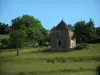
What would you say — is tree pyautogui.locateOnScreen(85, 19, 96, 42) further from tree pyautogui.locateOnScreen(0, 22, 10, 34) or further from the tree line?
tree pyautogui.locateOnScreen(0, 22, 10, 34)

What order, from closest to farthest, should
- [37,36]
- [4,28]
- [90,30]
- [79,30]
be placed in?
[90,30] < [79,30] < [37,36] < [4,28]

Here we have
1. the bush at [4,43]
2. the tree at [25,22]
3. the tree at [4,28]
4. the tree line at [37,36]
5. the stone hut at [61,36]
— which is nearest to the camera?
the tree line at [37,36]

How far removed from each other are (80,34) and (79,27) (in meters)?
1.33

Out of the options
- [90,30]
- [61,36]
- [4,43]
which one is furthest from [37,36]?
[90,30]

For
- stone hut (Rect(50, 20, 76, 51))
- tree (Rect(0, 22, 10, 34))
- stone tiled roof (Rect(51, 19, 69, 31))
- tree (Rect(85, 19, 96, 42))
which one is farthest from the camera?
tree (Rect(0, 22, 10, 34))

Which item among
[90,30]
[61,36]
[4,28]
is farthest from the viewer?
[4,28]

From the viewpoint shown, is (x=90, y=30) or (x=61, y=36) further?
(x=61, y=36)

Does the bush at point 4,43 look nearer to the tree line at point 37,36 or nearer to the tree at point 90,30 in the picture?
the tree line at point 37,36

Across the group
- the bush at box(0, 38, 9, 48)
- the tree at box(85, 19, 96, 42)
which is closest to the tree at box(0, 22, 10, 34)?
the bush at box(0, 38, 9, 48)

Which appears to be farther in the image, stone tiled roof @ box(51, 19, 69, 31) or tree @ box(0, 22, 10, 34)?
tree @ box(0, 22, 10, 34)

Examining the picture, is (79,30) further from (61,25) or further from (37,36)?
(37,36)

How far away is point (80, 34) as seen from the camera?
5600 centimetres

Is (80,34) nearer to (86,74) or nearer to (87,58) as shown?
(87,58)

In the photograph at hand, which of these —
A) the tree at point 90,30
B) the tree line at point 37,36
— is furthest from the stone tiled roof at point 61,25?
the tree at point 90,30
